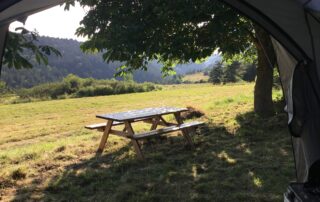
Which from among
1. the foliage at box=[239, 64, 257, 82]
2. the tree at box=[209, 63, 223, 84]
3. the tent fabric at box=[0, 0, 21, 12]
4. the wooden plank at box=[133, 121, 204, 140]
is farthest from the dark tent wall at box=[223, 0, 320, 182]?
the tree at box=[209, 63, 223, 84]

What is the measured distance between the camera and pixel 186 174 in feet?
16.2

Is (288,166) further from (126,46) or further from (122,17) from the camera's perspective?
(122,17)

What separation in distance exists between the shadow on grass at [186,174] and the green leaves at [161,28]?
1878 millimetres

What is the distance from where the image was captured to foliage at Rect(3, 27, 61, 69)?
12.4 ft

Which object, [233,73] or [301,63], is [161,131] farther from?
[233,73]

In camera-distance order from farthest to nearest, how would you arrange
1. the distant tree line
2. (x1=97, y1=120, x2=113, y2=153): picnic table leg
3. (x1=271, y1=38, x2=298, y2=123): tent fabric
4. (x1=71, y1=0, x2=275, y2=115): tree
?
the distant tree line → (x1=71, y1=0, x2=275, y2=115): tree → (x1=97, y1=120, x2=113, y2=153): picnic table leg → (x1=271, y1=38, x2=298, y2=123): tent fabric

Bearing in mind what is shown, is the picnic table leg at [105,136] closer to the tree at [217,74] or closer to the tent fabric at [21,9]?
the tent fabric at [21,9]

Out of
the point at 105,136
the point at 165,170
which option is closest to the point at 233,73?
the point at 105,136

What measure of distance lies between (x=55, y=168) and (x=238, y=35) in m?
4.15

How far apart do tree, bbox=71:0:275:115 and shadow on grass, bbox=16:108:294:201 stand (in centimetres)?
182

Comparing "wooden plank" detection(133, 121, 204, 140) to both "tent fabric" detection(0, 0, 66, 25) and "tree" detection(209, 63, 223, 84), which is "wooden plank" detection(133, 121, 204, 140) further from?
"tree" detection(209, 63, 223, 84)

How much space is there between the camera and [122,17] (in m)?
6.96

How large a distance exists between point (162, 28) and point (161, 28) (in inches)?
1.0

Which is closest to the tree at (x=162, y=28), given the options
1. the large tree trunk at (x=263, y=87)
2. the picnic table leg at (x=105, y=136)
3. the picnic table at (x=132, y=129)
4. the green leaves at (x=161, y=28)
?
the green leaves at (x=161, y=28)
